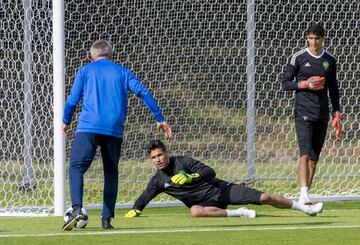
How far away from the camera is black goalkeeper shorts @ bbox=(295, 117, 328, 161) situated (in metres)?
12.1

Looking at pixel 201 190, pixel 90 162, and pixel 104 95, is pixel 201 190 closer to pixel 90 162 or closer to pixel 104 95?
pixel 90 162

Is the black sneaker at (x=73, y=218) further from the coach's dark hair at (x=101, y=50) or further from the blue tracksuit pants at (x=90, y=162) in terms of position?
the coach's dark hair at (x=101, y=50)

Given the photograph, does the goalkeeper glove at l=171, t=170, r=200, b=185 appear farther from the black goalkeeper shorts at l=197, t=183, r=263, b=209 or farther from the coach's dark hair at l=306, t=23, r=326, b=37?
the coach's dark hair at l=306, t=23, r=326, b=37

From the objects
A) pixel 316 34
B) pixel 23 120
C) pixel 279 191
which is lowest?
pixel 279 191

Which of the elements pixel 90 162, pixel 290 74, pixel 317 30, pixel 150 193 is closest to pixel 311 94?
pixel 290 74

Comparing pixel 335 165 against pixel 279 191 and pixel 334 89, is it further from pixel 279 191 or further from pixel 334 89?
pixel 334 89

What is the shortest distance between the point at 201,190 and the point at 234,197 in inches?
13.4

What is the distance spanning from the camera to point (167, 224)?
35.4 feet

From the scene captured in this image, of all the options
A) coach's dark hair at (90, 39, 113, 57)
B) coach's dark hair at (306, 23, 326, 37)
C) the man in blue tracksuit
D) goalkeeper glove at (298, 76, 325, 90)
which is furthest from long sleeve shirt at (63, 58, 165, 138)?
coach's dark hair at (306, 23, 326, 37)

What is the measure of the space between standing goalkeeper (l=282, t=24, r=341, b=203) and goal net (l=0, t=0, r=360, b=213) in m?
1.92

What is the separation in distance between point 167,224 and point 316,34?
9.04ft

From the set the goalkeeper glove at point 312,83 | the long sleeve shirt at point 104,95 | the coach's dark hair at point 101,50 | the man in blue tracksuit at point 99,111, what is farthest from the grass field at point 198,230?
the coach's dark hair at point 101,50

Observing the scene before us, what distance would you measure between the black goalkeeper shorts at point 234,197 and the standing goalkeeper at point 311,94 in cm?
86

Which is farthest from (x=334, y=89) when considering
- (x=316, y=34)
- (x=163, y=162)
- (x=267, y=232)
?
(x=267, y=232)
